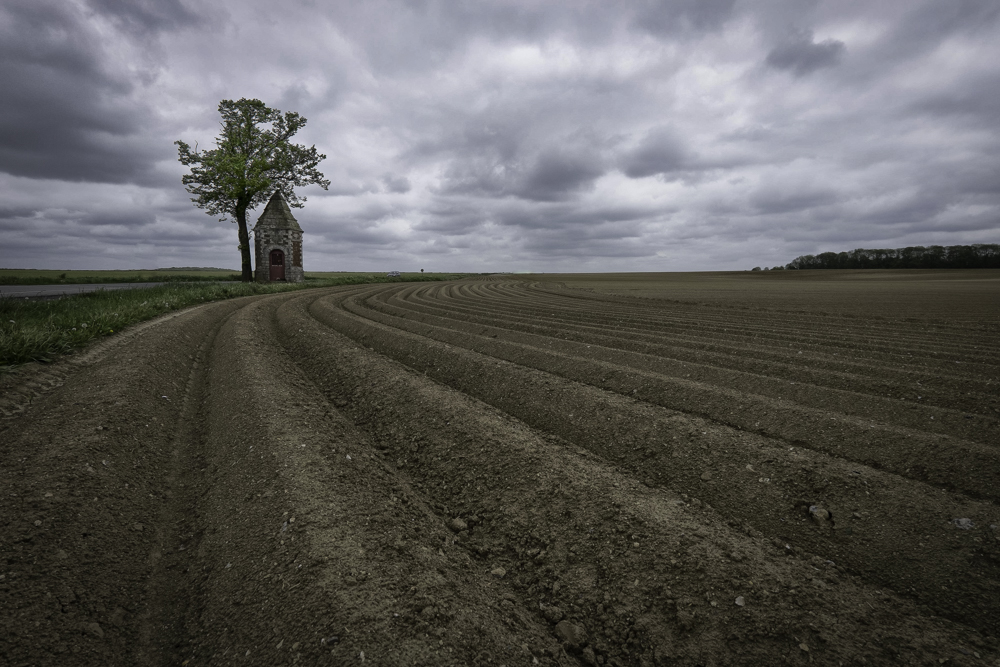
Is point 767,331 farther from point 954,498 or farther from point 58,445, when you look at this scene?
point 58,445

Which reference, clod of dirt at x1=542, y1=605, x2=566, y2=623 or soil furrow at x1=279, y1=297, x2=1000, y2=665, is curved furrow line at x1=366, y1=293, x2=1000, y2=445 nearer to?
soil furrow at x1=279, y1=297, x2=1000, y2=665

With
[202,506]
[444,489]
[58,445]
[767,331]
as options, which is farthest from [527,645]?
[767,331]

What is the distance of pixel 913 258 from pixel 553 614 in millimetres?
105144

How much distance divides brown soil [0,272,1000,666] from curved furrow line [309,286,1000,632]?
0.9 inches

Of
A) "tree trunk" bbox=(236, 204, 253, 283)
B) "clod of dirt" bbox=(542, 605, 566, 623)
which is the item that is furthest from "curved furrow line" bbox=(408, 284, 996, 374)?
"tree trunk" bbox=(236, 204, 253, 283)

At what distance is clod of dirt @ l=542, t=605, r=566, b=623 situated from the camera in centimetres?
290

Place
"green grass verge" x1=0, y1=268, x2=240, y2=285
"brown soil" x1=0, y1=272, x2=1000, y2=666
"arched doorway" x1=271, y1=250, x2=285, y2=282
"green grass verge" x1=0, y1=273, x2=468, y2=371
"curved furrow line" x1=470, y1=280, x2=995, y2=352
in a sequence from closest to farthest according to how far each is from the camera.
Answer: "brown soil" x1=0, y1=272, x2=1000, y2=666, "green grass verge" x1=0, y1=273, x2=468, y2=371, "curved furrow line" x1=470, y1=280, x2=995, y2=352, "green grass verge" x1=0, y1=268, x2=240, y2=285, "arched doorway" x1=271, y1=250, x2=285, y2=282

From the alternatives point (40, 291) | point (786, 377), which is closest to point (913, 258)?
point (786, 377)

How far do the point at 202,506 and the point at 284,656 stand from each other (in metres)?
2.10

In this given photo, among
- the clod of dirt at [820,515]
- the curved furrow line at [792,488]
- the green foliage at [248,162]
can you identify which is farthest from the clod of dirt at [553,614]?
the green foliage at [248,162]

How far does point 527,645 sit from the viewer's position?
263 cm

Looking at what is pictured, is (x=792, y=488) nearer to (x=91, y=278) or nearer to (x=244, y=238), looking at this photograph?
(x=244, y=238)

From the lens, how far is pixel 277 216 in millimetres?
38844

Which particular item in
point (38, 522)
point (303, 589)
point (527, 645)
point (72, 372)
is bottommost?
point (527, 645)
